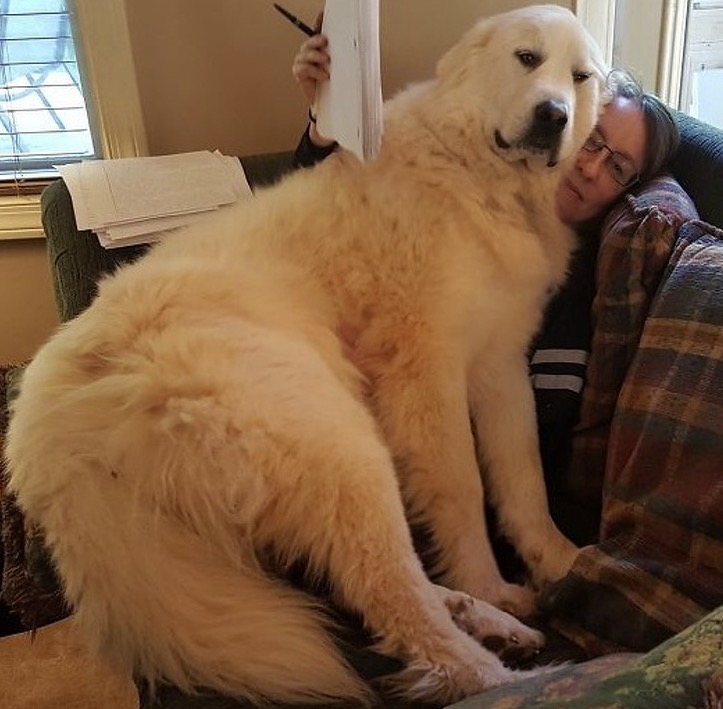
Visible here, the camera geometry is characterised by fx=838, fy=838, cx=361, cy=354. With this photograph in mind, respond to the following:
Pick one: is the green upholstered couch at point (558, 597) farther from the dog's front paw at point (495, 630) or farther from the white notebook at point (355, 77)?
the white notebook at point (355, 77)

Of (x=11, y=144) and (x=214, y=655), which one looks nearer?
(x=214, y=655)

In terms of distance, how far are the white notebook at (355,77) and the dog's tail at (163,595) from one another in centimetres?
65

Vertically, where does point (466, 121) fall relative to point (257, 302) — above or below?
above

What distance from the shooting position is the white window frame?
7.48ft

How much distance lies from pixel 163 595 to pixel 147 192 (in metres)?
1.20

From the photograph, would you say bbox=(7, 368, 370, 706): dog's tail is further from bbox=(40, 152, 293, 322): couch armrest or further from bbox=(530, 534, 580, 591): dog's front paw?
bbox=(40, 152, 293, 322): couch armrest

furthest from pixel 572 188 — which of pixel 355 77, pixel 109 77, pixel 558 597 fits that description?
pixel 109 77

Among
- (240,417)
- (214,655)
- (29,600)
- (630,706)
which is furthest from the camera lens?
(29,600)

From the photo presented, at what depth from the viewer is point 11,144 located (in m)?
2.62

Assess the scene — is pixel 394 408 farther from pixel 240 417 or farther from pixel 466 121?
pixel 466 121

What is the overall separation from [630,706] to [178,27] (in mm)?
2125

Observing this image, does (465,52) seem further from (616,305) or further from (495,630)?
(495,630)

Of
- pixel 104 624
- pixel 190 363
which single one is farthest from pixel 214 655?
pixel 190 363

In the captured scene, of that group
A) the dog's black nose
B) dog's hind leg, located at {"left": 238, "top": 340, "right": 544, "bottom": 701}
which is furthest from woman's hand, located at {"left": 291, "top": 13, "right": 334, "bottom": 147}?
dog's hind leg, located at {"left": 238, "top": 340, "right": 544, "bottom": 701}
